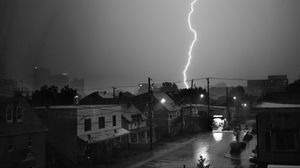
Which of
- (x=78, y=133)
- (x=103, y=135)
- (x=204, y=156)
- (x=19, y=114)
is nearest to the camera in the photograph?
(x=19, y=114)

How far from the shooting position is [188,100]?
266 ft

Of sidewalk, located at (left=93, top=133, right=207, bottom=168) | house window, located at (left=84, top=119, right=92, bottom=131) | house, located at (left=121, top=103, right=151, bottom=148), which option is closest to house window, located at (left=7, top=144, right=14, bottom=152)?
sidewalk, located at (left=93, top=133, right=207, bottom=168)

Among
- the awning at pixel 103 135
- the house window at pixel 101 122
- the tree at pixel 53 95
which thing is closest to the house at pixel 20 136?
the awning at pixel 103 135

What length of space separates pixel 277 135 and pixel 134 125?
1338 inches

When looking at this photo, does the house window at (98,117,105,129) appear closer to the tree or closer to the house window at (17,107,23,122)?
the house window at (17,107,23,122)

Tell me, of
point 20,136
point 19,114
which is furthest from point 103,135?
point 20,136

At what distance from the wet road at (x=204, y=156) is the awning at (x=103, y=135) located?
282 inches

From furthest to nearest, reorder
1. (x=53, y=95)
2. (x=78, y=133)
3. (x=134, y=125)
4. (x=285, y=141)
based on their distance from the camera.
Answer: (x=53, y=95)
(x=134, y=125)
(x=78, y=133)
(x=285, y=141)

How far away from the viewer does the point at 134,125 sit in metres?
49.1

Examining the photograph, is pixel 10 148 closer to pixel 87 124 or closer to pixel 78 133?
pixel 78 133

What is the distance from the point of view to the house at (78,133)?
35547 mm

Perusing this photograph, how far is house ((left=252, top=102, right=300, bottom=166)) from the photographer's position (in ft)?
53.4

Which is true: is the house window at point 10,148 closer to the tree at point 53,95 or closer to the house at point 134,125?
the house at point 134,125

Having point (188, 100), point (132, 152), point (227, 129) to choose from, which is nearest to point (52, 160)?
point (132, 152)
